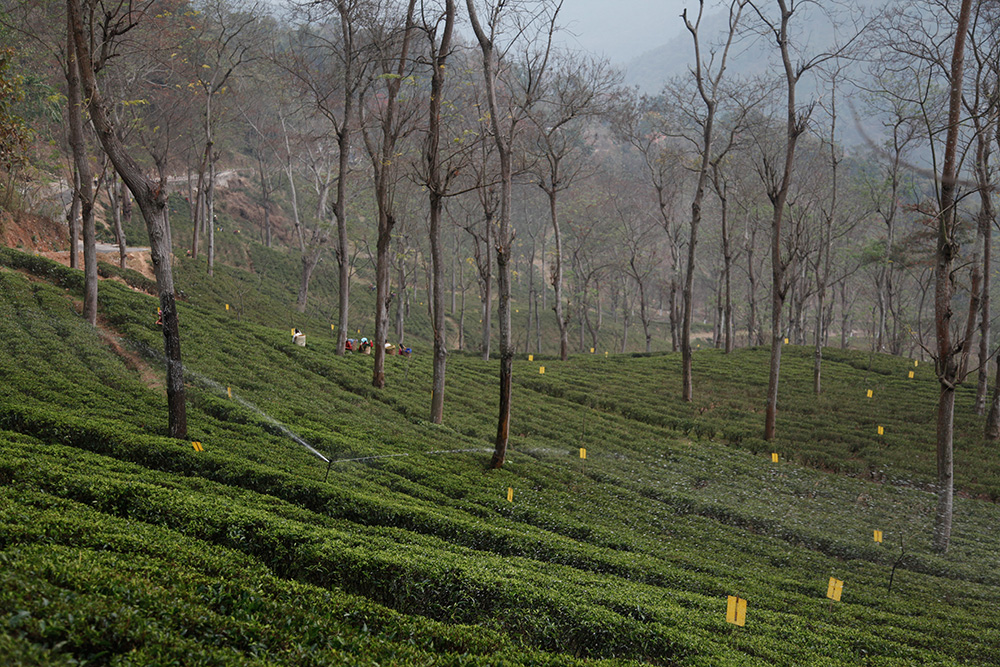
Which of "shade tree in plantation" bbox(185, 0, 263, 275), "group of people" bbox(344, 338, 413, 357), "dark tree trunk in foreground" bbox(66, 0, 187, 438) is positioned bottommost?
"group of people" bbox(344, 338, 413, 357)

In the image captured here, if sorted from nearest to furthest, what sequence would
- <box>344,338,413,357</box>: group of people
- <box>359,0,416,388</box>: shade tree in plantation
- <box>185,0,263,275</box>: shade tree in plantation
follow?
<box>359,0,416,388</box>: shade tree in plantation → <box>344,338,413,357</box>: group of people → <box>185,0,263,275</box>: shade tree in plantation

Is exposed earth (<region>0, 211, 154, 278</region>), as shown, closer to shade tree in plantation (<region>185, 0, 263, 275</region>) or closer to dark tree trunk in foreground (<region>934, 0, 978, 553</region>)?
shade tree in plantation (<region>185, 0, 263, 275</region>)

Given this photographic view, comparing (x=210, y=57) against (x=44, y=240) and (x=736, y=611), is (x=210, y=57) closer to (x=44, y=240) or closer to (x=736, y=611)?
(x=44, y=240)

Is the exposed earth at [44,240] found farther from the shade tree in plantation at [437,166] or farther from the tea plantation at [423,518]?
the shade tree in plantation at [437,166]

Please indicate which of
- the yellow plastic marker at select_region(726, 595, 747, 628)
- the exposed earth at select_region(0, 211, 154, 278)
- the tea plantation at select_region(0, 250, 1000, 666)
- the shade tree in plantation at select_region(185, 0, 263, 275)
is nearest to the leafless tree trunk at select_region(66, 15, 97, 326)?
the tea plantation at select_region(0, 250, 1000, 666)

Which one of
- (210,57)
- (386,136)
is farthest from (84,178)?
(210,57)

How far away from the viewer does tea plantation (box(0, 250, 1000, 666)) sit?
5.37 m

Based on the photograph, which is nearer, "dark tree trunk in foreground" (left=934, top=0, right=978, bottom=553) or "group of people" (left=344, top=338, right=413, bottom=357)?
"dark tree trunk in foreground" (left=934, top=0, right=978, bottom=553)

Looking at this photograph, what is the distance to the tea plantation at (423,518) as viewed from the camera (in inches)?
211

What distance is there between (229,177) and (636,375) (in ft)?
135

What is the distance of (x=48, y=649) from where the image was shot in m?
4.01

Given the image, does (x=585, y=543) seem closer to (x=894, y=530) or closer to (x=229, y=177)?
(x=894, y=530)

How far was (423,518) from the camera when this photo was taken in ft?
32.6

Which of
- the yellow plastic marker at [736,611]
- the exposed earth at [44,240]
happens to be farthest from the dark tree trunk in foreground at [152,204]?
the exposed earth at [44,240]
